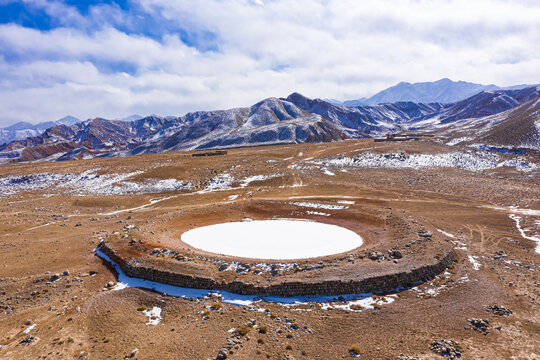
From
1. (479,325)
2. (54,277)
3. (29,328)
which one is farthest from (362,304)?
(54,277)

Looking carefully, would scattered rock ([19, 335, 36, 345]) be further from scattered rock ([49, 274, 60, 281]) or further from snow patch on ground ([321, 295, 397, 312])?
snow patch on ground ([321, 295, 397, 312])

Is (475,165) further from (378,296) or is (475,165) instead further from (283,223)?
(378,296)

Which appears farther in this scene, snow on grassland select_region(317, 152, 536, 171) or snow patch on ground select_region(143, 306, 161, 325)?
snow on grassland select_region(317, 152, 536, 171)

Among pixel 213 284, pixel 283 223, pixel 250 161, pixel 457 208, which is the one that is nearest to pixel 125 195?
pixel 250 161

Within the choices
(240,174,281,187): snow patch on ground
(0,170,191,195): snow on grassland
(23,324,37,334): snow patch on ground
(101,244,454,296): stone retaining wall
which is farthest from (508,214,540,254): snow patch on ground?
(0,170,191,195): snow on grassland

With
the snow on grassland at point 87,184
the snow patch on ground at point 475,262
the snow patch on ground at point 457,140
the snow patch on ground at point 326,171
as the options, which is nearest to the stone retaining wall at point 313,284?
the snow patch on ground at point 475,262

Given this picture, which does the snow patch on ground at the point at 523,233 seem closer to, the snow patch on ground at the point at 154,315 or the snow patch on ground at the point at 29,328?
the snow patch on ground at the point at 154,315
